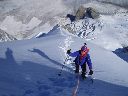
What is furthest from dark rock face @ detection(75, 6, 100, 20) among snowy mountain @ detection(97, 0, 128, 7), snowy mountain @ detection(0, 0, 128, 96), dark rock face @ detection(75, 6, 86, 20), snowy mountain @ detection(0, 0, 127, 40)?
snowy mountain @ detection(97, 0, 128, 7)

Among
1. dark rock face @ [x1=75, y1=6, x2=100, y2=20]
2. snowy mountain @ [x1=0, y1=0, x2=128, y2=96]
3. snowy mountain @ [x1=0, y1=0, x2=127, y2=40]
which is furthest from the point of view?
dark rock face @ [x1=75, y1=6, x2=100, y2=20]

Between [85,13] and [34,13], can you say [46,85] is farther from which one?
[34,13]

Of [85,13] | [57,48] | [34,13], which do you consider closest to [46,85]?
[57,48]

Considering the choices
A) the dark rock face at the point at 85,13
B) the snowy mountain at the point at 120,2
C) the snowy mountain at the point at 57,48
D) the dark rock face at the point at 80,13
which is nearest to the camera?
the snowy mountain at the point at 57,48

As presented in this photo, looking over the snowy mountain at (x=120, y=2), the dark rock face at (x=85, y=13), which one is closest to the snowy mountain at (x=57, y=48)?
the snowy mountain at (x=120, y=2)

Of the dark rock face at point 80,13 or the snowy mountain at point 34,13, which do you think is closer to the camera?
the snowy mountain at point 34,13

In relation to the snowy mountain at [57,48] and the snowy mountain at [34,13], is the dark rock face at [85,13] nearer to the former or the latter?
the snowy mountain at [57,48]

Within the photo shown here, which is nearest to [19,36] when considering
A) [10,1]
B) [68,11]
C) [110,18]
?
[10,1]

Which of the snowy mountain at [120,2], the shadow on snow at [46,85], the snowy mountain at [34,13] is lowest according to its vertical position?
the shadow on snow at [46,85]

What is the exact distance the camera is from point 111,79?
4590 millimetres

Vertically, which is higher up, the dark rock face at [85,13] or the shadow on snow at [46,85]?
the dark rock face at [85,13]

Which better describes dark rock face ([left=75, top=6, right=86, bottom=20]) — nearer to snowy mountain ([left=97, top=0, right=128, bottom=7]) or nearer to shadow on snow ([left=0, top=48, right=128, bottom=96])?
snowy mountain ([left=97, top=0, right=128, bottom=7])

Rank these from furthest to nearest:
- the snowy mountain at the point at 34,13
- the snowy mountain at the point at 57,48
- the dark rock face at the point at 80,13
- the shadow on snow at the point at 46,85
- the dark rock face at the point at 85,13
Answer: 1. the dark rock face at the point at 80,13
2. the dark rock face at the point at 85,13
3. the snowy mountain at the point at 34,13
4. the snowy mountain at the point at 57,48
5. the shadow on snow at the point at 46,85

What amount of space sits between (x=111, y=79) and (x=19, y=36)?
40.1 meters
